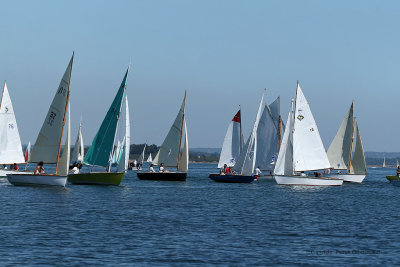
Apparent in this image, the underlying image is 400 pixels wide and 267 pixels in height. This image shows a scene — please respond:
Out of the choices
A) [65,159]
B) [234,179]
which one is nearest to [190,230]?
[65,159]

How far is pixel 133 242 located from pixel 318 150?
172 ft

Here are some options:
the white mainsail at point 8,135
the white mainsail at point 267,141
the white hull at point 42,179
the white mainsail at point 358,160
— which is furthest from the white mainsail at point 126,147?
the white mainsail at point 358,160

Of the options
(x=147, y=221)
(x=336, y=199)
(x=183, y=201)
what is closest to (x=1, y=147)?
(x=183, y=201)

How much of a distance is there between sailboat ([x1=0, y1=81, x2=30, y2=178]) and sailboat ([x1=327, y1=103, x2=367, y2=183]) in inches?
1510

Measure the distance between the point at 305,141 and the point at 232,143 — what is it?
1914 cm

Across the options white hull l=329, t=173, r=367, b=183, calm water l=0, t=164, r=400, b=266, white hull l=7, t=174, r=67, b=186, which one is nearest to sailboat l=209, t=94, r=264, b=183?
white hull l=329, t=173, r=367, b=183

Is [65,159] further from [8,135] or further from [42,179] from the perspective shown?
[8,135]

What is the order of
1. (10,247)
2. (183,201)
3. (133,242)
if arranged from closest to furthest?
(10,247), (133,242), (183,201)

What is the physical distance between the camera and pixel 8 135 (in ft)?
265

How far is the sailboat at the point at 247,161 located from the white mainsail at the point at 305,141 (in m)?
7.92

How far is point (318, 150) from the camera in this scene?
82.1 m

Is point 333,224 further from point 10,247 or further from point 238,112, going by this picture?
point 238,112

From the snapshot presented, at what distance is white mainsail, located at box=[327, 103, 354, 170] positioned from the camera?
95188 mm

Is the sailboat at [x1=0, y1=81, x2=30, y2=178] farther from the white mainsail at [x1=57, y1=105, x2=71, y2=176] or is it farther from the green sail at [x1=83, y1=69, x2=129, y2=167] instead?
the white mainsail at [x1=57, y1=105, x2=71, y2=176]
